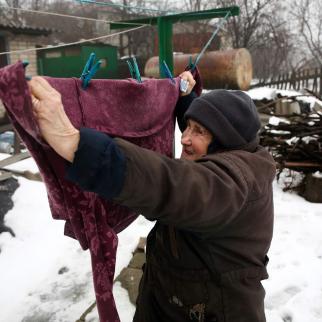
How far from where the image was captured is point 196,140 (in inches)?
46.4

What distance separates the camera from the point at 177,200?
833mm

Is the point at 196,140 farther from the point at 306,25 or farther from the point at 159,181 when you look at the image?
the point at 306,25

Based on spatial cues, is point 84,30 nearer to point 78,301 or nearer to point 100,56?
point 100,56

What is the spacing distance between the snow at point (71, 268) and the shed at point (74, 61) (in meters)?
8.81

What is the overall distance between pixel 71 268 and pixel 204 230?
2.26 meters

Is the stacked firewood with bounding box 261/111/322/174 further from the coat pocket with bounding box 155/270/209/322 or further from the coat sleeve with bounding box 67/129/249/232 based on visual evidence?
the coat sleeve with bounding box 67/129/249/232

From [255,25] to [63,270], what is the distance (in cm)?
1389

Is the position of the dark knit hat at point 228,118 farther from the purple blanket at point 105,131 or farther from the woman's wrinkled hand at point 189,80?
the woman's wrinkled hand at point 189,80

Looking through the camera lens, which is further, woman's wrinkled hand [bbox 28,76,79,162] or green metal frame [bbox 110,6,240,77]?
green metal frame [bbox 110,6,240,77]

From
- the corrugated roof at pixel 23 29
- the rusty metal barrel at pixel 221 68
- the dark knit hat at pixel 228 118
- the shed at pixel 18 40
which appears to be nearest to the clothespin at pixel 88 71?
the dark knit hat at pixel 228 118

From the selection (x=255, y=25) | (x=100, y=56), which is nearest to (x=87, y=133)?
(x=100, y=56)

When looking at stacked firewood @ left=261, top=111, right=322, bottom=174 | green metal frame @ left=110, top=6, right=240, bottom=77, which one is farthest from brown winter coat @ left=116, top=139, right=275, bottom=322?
stacked firewood @ left=261, top=111, right=322, bottom=174

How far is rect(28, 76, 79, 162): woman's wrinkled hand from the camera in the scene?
2.57ft

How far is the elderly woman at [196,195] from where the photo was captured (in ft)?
2.58
